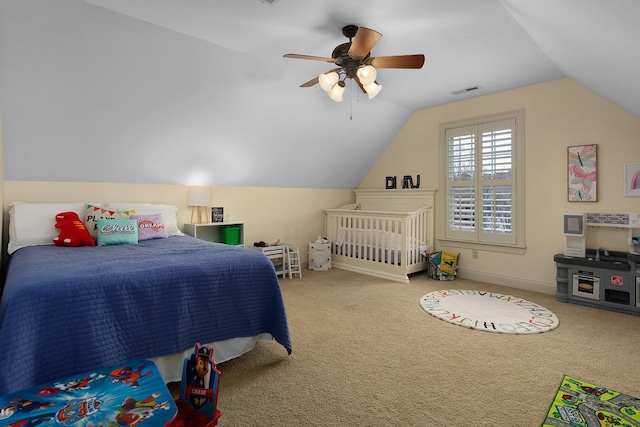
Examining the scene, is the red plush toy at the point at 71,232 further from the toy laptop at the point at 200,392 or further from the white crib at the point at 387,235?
the white crib at the point at 387,235

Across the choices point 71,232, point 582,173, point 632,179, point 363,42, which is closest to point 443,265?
point 582,173

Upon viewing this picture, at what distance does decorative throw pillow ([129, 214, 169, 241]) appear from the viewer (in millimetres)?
3303

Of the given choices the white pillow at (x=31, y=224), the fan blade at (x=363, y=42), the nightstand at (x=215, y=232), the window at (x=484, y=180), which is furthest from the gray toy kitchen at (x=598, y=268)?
the white pillow at (x=31, y=224)

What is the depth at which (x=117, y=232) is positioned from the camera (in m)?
3.07

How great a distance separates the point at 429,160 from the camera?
4953 mm

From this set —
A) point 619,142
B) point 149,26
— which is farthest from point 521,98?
point 149,26

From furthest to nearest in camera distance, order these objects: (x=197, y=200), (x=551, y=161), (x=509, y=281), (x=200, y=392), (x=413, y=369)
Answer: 1. (x=509, y=281)
2. (x=197, y=200)
3. (x=551, y=161)
4. (x=413, y=369)
5. (x=200, y=392)

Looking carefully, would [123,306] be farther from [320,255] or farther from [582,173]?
[582,173]

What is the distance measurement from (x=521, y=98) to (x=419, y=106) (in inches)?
50.8

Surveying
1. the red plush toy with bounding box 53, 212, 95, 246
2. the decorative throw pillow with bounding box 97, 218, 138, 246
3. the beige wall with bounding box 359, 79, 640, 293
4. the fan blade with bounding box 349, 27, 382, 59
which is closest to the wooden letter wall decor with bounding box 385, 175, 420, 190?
the beige wall with bounding box 359, 79, 640, 293

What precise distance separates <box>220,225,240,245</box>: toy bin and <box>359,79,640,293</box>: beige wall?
9.17 ft

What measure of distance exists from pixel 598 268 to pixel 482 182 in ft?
5.06

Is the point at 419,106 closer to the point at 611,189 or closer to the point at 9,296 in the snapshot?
the point at 611,189

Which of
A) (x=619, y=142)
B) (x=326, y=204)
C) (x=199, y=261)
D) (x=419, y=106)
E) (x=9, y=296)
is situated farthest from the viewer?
(x=326, y=204)
